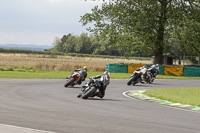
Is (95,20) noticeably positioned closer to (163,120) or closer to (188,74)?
(188,74)

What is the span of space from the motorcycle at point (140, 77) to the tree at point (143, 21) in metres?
16.6

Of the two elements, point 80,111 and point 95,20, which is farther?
point 95,20

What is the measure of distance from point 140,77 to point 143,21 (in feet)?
65.8

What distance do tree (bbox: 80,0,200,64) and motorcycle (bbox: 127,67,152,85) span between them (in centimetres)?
1660

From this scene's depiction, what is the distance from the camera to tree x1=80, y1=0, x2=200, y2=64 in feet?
142

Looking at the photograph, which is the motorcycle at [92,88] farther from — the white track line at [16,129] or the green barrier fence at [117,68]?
the green barrier fence at [117,68]

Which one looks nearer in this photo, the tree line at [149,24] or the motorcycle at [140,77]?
the motorcycle at [140,77]

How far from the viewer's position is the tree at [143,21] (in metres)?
43.2

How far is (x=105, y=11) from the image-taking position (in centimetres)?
4594

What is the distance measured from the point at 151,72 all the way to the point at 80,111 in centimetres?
1776

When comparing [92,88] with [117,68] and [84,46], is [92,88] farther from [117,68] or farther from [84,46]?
[84,46]

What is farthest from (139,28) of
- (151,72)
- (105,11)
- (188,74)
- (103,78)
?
(103,78)

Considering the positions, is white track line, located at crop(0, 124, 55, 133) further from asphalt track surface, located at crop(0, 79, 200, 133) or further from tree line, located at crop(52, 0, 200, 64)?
tree line, located at crop(52, 0, 200, 64)

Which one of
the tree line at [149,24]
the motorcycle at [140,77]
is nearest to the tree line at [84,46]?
the tree line at [149,24]
